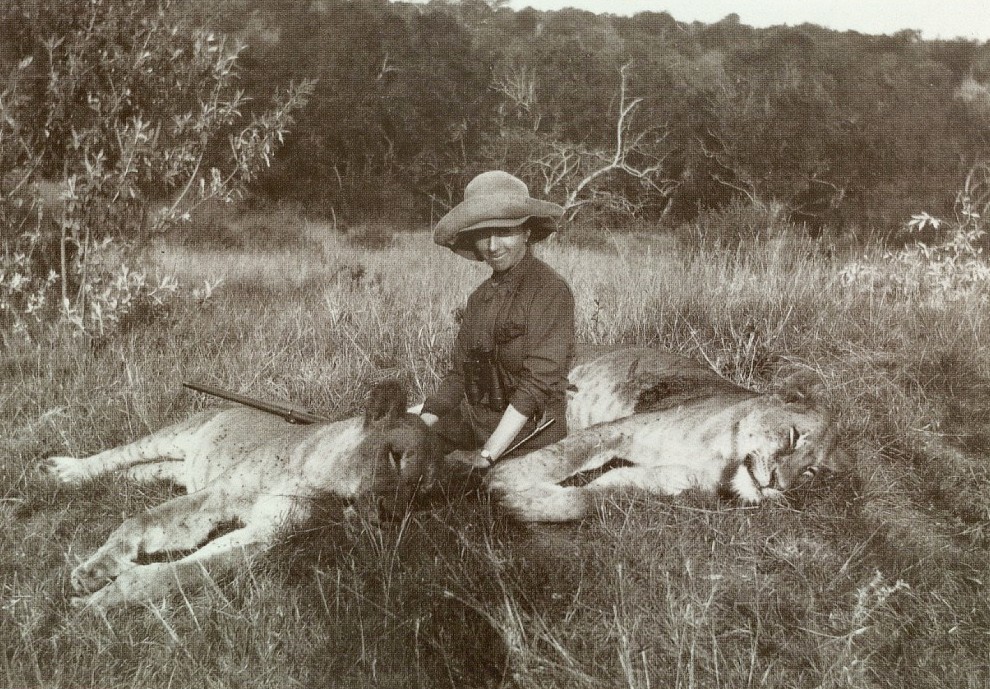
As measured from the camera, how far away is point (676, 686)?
2449mm

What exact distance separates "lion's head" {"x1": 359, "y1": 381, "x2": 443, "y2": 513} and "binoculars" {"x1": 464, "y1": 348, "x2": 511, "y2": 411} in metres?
0.79

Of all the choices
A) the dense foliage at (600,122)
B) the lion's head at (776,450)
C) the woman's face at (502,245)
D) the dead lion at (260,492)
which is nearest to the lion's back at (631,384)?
the lion's head at (776,450)

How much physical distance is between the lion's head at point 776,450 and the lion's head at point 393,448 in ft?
4.70

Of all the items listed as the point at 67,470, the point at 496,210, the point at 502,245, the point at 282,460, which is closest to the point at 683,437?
the point at 502,245

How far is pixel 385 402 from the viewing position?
3396 millimetres

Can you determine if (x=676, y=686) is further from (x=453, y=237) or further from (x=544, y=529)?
(x=453, y=237)

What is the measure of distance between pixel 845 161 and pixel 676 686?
24.9 m

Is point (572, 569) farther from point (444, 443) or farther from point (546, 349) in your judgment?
point (444, 443)

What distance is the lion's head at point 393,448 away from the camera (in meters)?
3.37

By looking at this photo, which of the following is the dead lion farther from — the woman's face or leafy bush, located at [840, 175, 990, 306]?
leafy bush, located at [840, 175, 990, 306]

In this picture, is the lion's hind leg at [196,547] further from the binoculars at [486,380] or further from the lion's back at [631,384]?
the lion's back at [631,384]

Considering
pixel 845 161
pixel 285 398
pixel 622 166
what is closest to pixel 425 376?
pixel 285 398

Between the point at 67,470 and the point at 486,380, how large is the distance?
2283mm

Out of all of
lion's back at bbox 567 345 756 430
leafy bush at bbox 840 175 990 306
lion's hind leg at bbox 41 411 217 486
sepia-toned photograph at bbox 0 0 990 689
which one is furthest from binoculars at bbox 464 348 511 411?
leafy bush at bbox 840 175 990 306
